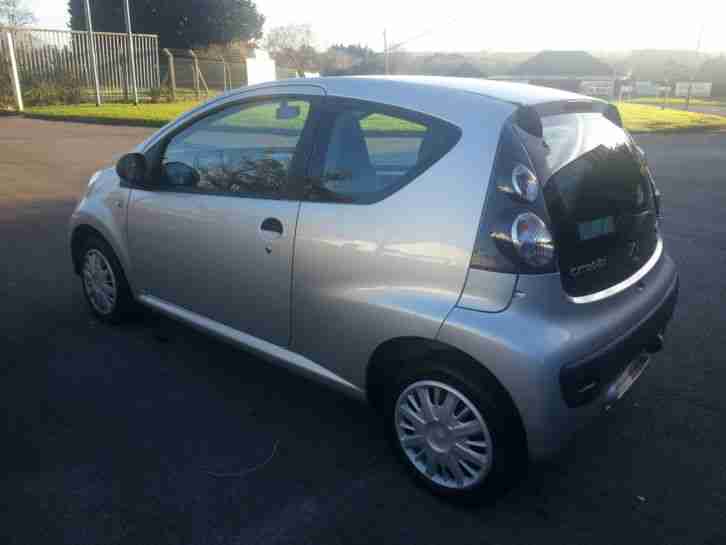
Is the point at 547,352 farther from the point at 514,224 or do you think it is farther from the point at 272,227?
the point at 272,227

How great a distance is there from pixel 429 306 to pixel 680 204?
308 inches

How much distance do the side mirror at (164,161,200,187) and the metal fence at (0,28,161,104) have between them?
74.4ft

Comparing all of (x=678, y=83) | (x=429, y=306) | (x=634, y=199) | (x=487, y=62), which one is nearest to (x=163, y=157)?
(x=429, y=306)

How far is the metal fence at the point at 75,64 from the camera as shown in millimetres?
23500

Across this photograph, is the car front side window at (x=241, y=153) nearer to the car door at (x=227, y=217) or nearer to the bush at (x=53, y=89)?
the car door at (x=227, y=217)

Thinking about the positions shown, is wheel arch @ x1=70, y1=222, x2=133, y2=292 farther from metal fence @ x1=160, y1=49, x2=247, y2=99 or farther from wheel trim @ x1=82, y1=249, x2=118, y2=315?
metal fence @ x1=160, y1=49, x2=247, y2=99

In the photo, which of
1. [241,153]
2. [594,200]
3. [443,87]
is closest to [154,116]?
[241,153]

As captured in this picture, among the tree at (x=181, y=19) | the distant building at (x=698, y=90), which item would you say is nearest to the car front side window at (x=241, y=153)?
the tree at (x=181, y=19)

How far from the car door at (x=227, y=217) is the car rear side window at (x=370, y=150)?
137 millimetres

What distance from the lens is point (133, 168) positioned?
393 cm

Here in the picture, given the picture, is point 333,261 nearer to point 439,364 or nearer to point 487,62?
point 439,364

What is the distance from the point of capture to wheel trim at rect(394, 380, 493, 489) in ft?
8.63

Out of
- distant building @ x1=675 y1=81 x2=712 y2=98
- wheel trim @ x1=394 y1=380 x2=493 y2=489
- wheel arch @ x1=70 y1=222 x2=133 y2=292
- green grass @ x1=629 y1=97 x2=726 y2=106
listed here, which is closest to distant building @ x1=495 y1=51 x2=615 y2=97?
distant building @ x1=675 y1=81 x2=712 y2=98

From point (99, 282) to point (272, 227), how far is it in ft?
6.51
